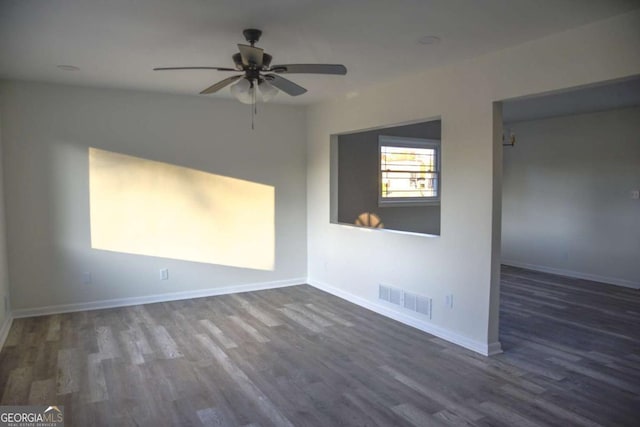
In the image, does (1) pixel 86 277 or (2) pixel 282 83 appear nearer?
(2) pixel 282 83

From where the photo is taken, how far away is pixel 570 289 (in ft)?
19.4

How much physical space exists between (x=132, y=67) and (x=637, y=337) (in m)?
5.19

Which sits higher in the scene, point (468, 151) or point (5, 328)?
point (468, 151)

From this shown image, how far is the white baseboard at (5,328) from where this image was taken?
13.0ft

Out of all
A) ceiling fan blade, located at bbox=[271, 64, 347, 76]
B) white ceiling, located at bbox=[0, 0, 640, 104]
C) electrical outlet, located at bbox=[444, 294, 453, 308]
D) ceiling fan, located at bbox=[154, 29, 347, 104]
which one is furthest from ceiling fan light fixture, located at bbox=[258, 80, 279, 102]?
electrical outlet, located at bbox=[444, 294, 453, 308]

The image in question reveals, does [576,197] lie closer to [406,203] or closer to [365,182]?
[406,203]

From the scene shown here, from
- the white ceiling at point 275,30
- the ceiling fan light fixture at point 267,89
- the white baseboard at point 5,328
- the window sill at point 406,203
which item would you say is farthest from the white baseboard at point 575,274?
the white baseboard at point 5,328

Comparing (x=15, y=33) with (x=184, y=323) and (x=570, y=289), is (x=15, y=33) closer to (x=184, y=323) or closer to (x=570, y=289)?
(x=184, y=323)

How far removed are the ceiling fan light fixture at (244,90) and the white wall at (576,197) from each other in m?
5.51

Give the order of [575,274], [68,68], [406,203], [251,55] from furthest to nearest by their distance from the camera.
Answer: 1. [406,203]
2. [575,274]
3. [68,68]
4. [251,55]

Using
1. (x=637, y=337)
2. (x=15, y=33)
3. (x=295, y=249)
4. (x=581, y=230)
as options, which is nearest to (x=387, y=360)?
(x=637, y=337)

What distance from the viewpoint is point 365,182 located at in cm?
675

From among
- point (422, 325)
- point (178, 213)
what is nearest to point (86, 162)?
point (178, 213)

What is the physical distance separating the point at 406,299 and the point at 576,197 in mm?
3821
